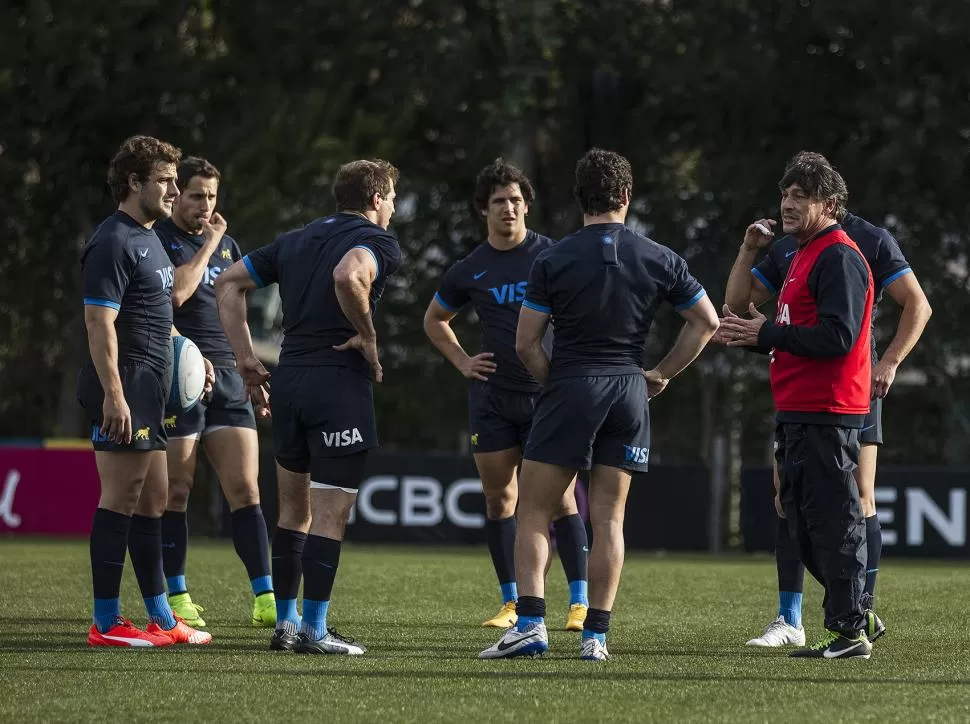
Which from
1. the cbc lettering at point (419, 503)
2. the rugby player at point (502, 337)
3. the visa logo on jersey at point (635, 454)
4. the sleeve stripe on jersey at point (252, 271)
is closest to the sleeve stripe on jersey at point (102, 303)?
the sleeve stripe on jersey at point (252, 271)

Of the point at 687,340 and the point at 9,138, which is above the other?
the point at 9,138

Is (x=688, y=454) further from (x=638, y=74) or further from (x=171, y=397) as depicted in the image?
(x=171, y=397)

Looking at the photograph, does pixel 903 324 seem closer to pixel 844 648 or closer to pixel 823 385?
pixel 823 385

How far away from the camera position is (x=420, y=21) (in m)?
22.8

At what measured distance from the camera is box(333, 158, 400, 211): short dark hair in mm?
7309

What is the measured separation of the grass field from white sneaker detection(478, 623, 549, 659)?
0.28 ft

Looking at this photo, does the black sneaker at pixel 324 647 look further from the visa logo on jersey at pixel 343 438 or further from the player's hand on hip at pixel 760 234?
the player's hand on hip at pixel 760 234

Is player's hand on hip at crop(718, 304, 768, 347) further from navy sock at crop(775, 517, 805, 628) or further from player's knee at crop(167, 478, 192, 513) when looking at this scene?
player's knee at crop(167, 478, 192, 513)

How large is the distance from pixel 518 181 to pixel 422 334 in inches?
611

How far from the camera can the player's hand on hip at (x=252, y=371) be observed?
737 centimetres

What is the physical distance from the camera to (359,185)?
7.30 metres

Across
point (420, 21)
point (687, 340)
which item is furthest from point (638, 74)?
point (687, 340)

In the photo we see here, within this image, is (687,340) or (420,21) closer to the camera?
(687,340)

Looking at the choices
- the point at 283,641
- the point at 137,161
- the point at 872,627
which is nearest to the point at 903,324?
the point at 872,627
